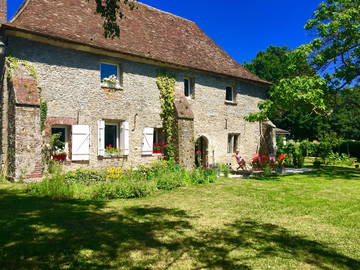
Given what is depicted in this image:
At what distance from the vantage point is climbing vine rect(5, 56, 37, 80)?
10531 millimetres

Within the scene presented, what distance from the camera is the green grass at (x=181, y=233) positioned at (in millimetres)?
3945

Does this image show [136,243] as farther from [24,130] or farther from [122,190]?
[24,130]

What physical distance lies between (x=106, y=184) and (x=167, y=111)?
6.56 metres

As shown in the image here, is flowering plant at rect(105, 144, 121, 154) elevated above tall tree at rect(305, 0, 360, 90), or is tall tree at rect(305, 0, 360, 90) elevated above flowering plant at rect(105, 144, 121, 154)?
tall tree at rect(305, 0, 360, 90)

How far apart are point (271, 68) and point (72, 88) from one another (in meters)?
33.9

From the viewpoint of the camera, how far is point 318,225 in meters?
5.92

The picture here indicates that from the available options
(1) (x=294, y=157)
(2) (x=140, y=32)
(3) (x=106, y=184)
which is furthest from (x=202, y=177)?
(1) (x=294, y=157)

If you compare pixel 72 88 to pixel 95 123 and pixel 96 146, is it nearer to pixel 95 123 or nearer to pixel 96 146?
pixel 95 123

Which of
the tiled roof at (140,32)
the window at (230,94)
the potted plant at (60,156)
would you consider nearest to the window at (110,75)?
the tiled roof at (140,32)

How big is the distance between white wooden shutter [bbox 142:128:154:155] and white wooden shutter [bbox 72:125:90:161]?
2736 mm

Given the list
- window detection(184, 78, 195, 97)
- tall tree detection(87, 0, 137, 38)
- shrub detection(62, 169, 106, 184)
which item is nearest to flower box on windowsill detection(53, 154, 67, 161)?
shrub detection(62, 169, 106, 184)

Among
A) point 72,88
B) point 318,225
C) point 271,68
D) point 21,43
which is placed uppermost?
point 271,68

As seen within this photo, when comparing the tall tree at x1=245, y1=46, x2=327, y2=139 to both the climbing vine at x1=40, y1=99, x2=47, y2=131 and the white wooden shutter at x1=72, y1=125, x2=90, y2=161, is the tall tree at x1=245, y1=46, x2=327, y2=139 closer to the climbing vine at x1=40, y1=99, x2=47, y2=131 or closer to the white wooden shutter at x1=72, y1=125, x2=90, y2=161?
the white wooden shutter at x1=72, y1=125, x2=90, y2=161

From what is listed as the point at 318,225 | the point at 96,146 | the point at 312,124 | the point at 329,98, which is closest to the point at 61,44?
the point at 96,146
